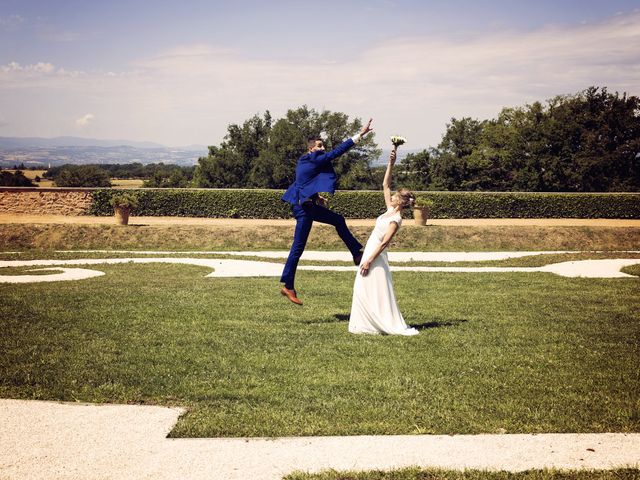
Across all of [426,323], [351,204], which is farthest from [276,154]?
A: [426,323]

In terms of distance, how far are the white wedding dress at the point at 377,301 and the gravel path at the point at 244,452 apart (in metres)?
3.75

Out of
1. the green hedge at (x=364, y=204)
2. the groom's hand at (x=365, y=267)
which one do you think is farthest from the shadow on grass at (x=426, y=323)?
the green hedge at (x=364, y=204)

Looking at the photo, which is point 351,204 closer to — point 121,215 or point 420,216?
point 420,216

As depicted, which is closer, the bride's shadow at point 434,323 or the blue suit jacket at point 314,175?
the blue suit jacket at point 314,175

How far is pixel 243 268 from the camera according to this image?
15.7 metres

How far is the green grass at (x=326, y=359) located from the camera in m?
5.36

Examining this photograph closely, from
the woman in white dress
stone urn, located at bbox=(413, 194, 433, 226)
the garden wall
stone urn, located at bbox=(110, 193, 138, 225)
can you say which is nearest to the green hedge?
the garden wall

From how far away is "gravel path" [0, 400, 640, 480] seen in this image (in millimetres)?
4254

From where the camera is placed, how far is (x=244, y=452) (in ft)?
14.9

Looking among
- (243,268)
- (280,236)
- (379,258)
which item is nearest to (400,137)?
(379,258)

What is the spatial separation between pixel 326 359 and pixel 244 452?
278 cm

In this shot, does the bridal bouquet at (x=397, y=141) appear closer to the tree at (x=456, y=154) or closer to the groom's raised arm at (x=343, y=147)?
the groom's raised arm at (x=343, y=147)

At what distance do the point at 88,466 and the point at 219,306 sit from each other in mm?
6204

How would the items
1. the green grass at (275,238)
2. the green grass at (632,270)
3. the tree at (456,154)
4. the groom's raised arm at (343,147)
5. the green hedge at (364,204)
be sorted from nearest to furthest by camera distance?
1. the groom's raised arm at (343,147)
2. the green grass at (632,270)
3. the green grass at (275,238)
4. the green hedge at (364,204)
5. the tree at (456,154)
